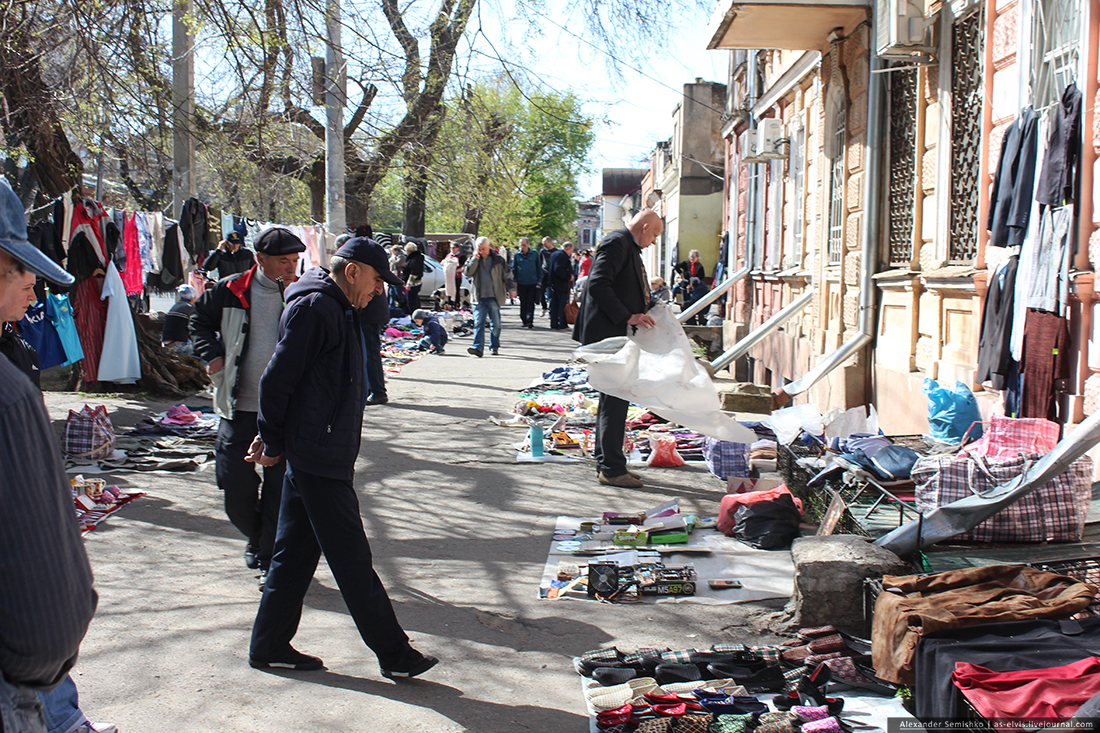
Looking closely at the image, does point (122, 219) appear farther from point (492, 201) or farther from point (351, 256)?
point (351, 256)

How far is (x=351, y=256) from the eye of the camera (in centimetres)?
390

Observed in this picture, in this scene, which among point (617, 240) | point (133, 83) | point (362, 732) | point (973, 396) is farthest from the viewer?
point (133, 83)

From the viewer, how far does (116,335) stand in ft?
32.0

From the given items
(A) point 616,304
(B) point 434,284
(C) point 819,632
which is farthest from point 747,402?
(B) point 434,284

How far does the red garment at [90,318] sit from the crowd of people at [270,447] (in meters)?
4.33

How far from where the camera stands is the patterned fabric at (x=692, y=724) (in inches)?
131

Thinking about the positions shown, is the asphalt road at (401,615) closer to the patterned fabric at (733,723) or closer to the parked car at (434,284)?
the patterned fabric at (733,723)

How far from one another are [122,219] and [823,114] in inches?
317

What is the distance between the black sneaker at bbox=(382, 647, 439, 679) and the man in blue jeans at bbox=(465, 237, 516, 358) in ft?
39.0

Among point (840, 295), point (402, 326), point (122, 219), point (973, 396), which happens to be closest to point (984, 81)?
point (973, 396)

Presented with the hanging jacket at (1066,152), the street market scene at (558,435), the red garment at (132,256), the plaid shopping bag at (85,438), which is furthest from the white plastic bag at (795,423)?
the red garment at (132,256)

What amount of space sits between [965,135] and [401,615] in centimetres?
581

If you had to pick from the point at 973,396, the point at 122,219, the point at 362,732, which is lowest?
the point at 362,732

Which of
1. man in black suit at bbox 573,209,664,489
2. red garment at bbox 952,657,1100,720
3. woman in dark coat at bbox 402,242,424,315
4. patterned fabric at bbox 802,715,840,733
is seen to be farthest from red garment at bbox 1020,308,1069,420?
woman in dark coat at bbox 402,242,424,315
